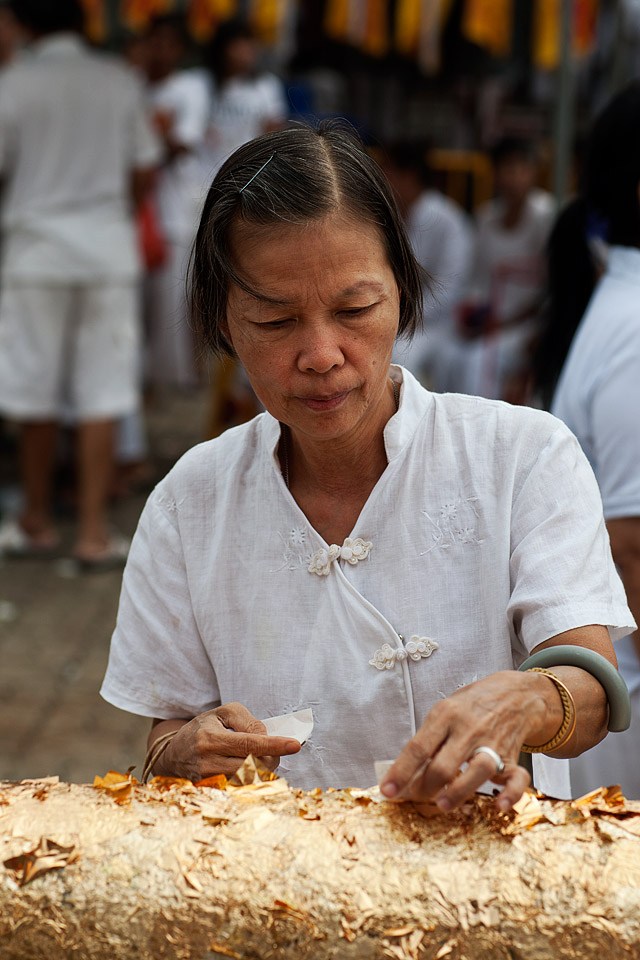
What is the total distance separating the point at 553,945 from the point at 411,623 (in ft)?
1.78

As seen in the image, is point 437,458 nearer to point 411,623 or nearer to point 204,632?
point 411,623

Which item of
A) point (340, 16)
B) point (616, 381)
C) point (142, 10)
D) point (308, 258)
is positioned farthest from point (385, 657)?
point (340, 16)

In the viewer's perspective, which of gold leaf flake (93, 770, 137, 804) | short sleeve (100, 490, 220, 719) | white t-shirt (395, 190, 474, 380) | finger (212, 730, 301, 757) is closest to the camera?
gold leaf flake (93, 770, 137, 804)

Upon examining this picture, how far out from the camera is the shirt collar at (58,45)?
5316mm

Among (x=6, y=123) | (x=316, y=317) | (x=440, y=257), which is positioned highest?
(x=316, y=317)

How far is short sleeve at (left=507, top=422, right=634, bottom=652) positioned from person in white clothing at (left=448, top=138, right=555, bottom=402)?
16.8 ft

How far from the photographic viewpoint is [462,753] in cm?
129

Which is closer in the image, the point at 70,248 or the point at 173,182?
the point at 70,248

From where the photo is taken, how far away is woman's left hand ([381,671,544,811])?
127 centimetres

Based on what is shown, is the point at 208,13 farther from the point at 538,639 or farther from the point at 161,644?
the point at 538,639

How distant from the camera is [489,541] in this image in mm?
1684

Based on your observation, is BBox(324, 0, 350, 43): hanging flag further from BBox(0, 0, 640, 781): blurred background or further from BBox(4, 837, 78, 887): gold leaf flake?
BBox(4, 837, 78, 887): gold leaf flake

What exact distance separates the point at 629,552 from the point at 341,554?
81 cm

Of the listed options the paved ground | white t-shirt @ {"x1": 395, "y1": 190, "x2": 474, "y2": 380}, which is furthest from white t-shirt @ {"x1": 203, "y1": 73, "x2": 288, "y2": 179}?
the paved ground
